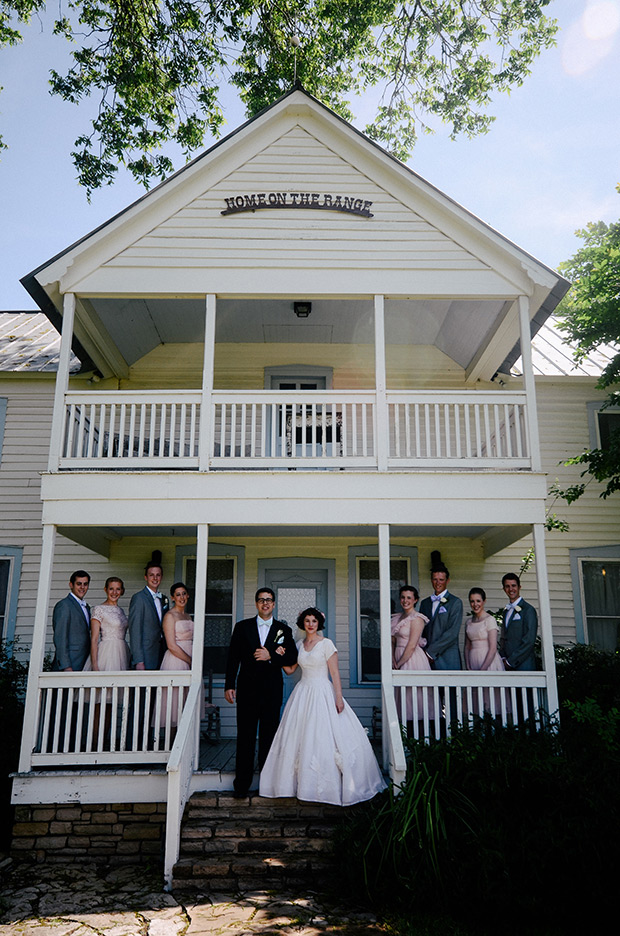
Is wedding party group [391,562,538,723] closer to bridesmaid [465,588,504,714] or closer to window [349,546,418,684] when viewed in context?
bridesmaid [465,588,504,714]

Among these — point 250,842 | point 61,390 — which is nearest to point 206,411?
point 61,390

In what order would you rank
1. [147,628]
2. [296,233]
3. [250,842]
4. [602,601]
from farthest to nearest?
[602,601], [296,233], [147,628], [250,842]

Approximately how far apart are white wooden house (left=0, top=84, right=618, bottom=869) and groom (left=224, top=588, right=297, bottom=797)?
0.50 m

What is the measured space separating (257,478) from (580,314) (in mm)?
4847

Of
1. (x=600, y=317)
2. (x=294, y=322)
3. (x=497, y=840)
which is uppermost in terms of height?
(x=294, y=322)

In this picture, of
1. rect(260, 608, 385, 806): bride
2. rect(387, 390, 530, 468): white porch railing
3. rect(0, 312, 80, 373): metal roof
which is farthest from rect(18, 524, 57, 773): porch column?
rect(0, 312, 80, 373): metal roof

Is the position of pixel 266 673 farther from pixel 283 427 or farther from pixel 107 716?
pixel 283 427

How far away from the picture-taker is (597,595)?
1051cm

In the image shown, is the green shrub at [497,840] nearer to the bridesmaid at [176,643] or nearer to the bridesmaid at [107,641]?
the bridesmaid at [176,643]

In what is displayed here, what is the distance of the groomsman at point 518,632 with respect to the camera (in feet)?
25.3

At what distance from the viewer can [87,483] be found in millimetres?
7922

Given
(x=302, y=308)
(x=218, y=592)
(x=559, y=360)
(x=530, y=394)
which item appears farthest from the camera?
(x=559, y=360)

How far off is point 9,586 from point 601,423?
964 centimetres

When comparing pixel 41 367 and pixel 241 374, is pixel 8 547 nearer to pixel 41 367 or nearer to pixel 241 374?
pixel 41 367
